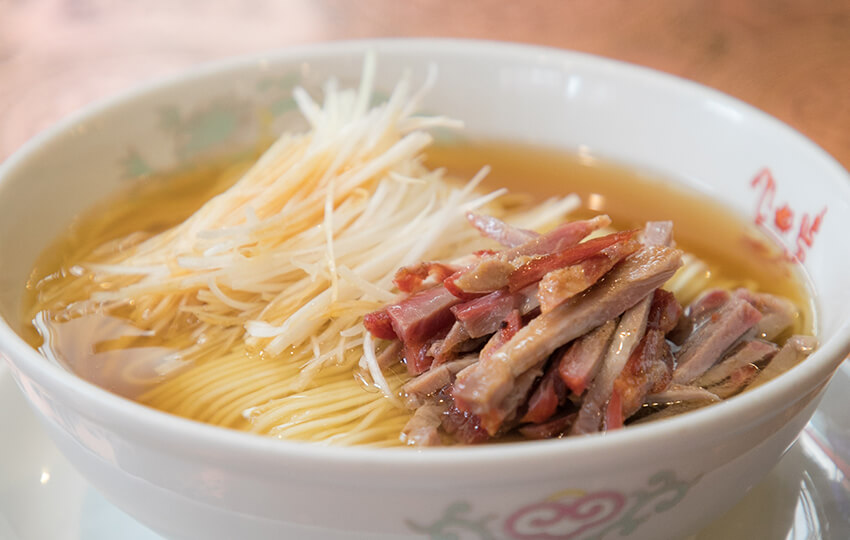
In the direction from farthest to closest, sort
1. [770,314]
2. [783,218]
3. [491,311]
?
[783,218]
[770,314]
[491,311]

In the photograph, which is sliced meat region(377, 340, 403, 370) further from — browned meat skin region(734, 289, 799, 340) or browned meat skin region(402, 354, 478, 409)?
browned meat skin region(734, 289, 799, 340)

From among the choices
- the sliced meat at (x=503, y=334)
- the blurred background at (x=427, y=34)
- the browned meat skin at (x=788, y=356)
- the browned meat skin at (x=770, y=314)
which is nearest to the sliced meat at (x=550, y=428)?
the sliced meat at (x=503, y=334)

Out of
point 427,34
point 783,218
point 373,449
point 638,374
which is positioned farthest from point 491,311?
point 427,34

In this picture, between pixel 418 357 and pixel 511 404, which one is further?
pixel 418 357

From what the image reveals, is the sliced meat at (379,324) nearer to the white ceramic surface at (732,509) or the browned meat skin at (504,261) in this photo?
the browned meat skin at (504,261)

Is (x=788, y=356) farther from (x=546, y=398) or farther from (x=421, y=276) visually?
(x=421, y=276)

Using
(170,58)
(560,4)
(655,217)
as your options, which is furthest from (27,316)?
(560,4)

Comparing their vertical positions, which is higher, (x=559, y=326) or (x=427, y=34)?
(x=427, y=34)
